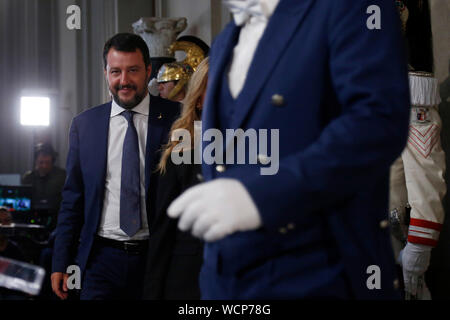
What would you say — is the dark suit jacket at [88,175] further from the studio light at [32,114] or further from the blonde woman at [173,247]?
the studio light at [32,114]

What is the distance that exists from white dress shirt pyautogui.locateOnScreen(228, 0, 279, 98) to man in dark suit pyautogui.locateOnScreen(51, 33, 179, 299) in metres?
0.93

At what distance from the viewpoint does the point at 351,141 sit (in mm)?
659

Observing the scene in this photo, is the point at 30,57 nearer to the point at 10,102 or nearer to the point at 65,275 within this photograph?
the point at 10,102

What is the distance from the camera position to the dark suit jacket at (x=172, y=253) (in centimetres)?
141

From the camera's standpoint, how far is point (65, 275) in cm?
186

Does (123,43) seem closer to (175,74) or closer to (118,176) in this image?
(118,176)

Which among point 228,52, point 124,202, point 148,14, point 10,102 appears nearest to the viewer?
point 228,52

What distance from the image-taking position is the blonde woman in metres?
1.39

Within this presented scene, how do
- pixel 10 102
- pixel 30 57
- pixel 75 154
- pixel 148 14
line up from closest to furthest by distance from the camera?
pixel 75 154 < pixel 148 14 < pixel 30 57 < pixel 10 102

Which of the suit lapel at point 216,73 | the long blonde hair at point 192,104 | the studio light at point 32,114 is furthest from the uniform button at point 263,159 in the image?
the studio light at point 32,114

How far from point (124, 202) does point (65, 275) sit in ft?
1.09

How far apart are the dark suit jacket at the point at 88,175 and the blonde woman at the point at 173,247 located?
0.70 ft

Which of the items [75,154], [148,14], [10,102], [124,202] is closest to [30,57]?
[10,102]

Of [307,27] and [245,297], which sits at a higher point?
[307,27]
